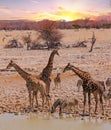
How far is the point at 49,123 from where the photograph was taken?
9.05 meters

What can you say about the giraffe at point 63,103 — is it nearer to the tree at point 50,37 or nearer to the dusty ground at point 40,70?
the dusty ground at point 40,70

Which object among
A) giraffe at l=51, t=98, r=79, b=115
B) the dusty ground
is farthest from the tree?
giraffe at l=51, t=98, r=79, b=115

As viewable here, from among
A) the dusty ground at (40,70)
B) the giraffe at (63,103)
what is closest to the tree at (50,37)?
the dusty ground at (40,70)

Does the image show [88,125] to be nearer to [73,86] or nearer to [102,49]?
[73,86]

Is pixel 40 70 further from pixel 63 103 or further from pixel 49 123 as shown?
pixel 49 123

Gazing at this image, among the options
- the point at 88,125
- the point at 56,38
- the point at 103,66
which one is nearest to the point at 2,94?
the point at 88,125

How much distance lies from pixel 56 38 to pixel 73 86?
16.6m

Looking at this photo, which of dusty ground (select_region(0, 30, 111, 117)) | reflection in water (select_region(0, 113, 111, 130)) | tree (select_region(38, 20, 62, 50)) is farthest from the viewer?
tree (select_region(38, 20, 62, 50))

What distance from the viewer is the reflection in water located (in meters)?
8.78

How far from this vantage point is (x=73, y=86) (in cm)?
1372

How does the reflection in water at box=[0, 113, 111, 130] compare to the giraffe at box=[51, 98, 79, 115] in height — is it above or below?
below

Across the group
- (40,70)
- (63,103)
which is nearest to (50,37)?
(40,70)

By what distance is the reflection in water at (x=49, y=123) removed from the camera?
878 cm

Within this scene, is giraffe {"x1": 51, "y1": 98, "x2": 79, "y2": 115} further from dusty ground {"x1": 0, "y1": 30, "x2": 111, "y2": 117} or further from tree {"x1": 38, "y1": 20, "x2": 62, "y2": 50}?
tree {"x1": 38, "y1": 20, "x2": 62, "y2": 50}
